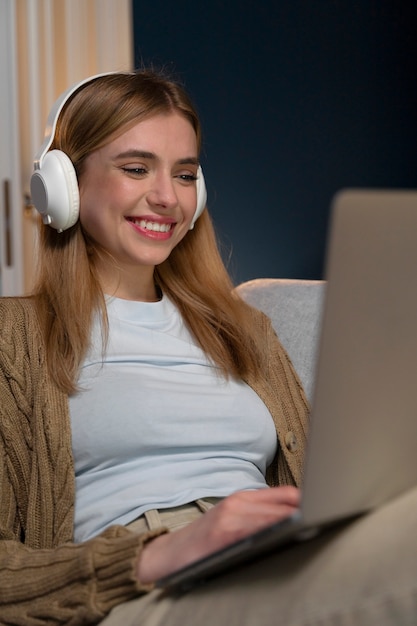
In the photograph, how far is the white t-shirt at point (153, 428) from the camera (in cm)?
137

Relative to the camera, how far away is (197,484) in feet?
4.58

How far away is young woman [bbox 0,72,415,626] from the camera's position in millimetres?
1341

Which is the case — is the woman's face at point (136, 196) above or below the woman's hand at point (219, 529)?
above

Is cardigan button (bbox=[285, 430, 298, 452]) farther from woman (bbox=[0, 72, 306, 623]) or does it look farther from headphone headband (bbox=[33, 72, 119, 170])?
headphone headband (bbox=[33, 72, 119, 170])

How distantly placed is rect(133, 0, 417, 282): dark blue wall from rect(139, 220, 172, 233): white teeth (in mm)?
1780

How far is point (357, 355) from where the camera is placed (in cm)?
81

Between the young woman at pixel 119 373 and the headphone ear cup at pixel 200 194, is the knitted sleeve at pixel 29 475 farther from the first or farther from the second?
the headphone ear cup at pixel 200 194

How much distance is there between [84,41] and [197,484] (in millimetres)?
2162

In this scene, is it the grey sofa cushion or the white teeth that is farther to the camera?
the grey sofa cushion

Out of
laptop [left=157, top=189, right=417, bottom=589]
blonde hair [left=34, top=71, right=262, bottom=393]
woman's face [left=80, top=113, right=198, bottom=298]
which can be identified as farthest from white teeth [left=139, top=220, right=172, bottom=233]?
laptop [left=157, top=189, right=417, bottom=589]

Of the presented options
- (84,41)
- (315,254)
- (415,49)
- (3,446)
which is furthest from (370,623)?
(415,49)

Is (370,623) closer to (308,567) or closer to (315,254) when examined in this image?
(308,567)

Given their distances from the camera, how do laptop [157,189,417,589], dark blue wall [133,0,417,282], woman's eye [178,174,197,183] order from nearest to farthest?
laptop [157,189,417,589] < woman's eye [178,174,197,183] < dark blue wall [133,0,417,282]


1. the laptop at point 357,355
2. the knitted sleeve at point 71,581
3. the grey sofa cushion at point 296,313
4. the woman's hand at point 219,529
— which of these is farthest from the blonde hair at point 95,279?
the laptop at point 357,355
